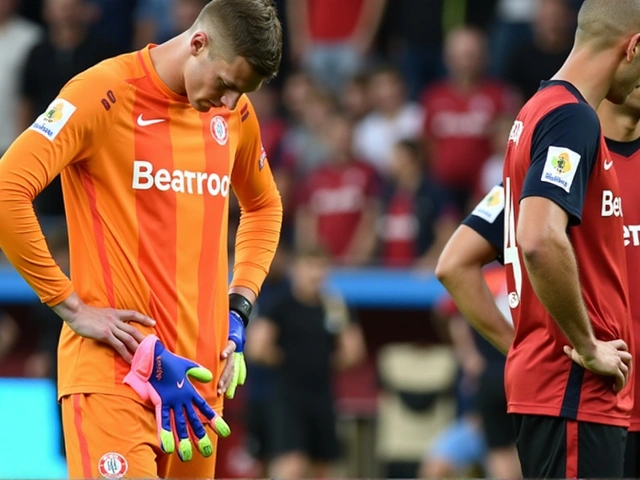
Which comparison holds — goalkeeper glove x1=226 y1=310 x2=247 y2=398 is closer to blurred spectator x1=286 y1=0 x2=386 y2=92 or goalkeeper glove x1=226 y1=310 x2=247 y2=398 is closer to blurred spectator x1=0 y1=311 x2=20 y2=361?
blurred spectator x1=0 y1=311 x2=20 y2=361

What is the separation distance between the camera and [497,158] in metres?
11.3

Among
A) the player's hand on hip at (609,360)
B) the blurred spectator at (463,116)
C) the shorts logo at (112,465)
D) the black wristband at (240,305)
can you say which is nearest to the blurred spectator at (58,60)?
the blurred spectator at (463,116)

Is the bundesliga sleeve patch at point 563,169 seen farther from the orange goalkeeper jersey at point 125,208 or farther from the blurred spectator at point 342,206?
the blurred spectator at point 342,206

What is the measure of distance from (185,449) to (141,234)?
2.40ft

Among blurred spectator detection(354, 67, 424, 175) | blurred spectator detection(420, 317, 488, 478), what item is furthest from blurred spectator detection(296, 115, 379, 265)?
blurred spectator detection(420, 317, 488, 478)

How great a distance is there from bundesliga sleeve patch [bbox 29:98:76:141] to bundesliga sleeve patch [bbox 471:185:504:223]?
159cm

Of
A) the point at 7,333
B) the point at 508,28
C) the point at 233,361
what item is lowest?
the point at 7,333

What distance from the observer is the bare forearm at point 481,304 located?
5.03m

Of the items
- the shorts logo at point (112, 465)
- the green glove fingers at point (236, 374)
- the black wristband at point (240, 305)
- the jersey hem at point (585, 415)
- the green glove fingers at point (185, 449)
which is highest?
the black wristband at point (240, 305)

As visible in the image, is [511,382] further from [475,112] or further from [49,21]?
[49,21]

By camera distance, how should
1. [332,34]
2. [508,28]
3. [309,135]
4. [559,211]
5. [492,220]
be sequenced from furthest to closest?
[332,34], [309,135], [508,28], [492,220], [559,211]

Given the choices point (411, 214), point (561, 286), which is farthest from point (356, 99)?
point (561, 286)

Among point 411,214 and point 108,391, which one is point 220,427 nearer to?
point 108,391

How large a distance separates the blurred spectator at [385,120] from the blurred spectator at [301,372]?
7.05 feet
